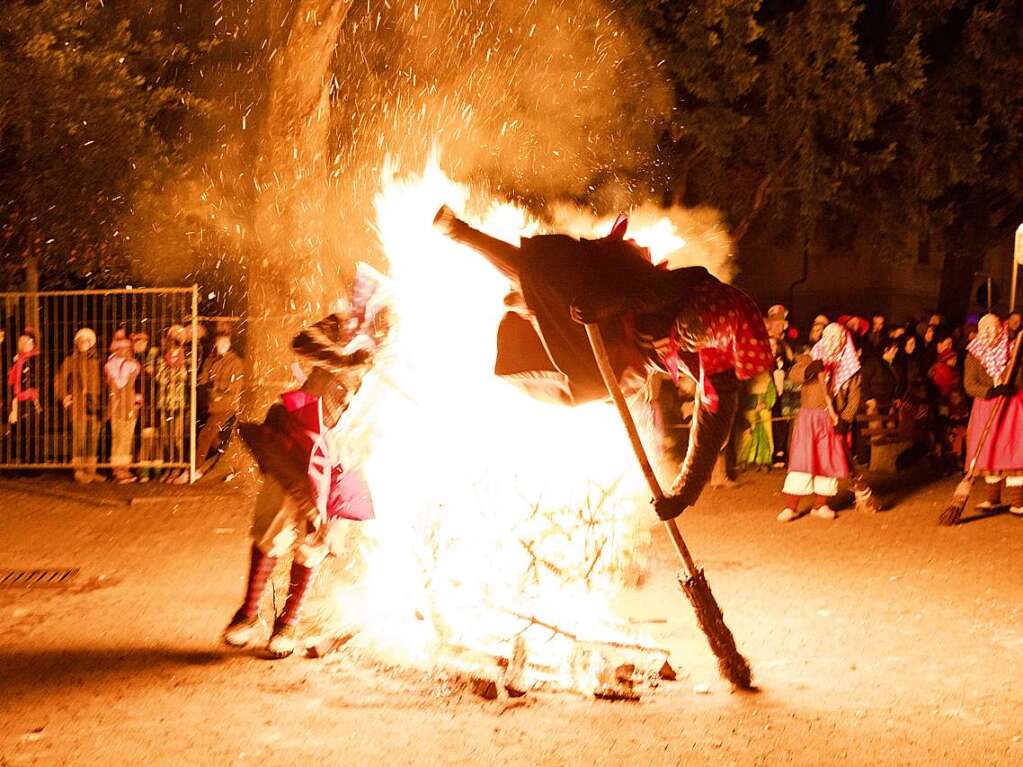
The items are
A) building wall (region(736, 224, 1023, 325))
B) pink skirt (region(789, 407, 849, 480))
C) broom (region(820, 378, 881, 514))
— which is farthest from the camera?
building wall (region(736, 224, 1023, 325))

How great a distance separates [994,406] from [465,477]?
19.9ft

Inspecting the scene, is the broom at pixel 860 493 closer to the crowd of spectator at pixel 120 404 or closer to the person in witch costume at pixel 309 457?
the person in witch costume at pixel 309 457

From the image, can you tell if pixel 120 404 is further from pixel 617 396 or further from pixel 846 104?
pixel 846 104

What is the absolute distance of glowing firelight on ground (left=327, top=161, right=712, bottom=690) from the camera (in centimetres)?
608

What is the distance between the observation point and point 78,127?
15.9m

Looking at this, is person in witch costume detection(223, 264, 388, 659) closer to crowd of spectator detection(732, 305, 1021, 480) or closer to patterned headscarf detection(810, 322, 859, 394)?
patterned headscarf detection(810, 322, 859, 394)

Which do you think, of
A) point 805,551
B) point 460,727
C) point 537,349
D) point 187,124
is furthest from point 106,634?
point 187,124

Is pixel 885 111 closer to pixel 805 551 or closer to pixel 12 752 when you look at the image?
pixel 805 551

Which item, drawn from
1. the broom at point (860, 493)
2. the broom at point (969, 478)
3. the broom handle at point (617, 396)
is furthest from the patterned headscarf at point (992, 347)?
the broom handle at point (617, 396)

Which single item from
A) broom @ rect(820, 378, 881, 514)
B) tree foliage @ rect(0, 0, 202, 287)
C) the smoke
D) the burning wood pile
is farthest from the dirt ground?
tree foliage @ rect(0, 0, 202, 287)

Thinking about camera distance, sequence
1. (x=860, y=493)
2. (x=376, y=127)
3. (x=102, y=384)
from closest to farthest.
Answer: (x=860, y=493), (x=376, y=127), (x=102, y=384)

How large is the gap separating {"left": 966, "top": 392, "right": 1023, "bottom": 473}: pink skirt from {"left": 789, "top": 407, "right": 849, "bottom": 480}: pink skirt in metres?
1.19

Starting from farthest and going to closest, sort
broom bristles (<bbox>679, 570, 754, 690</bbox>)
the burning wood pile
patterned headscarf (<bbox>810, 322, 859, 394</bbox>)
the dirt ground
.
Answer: patterned headscarf (<bbox>810, 322, 859, 394</bbox>)
the burning wood pile
broom bristles (<bbox>679, 570, 754, 690</bbox>)
the dirt ground

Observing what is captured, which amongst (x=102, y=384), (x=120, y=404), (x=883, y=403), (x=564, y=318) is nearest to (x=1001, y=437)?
(x=883, y=403)
